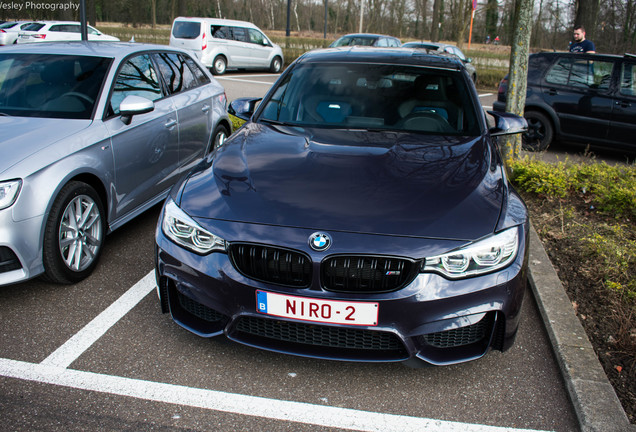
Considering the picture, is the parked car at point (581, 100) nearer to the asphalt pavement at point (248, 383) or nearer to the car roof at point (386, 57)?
the car roof at point (386, 57)

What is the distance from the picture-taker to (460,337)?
8.70 feet

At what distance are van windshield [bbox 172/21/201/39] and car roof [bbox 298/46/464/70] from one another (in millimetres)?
14596

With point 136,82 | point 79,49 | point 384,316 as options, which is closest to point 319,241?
point 384,316

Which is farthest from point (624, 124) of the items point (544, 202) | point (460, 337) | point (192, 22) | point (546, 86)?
point (192, 22)

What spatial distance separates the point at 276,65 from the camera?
2091cm

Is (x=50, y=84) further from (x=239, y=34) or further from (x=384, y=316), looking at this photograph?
(x=239, y=34)

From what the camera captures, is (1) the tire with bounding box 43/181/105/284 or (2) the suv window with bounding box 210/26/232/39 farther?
(2) the suv window with bounding box 210/26/232/39

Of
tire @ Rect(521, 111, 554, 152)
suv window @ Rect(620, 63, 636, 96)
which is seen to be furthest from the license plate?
suv window @ Rect(620, 63, 636, 96)

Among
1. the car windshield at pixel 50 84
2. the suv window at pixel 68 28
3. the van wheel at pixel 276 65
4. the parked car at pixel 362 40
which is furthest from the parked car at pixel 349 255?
the suv window at pixel 68 28

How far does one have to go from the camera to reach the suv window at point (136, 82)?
4383 mm

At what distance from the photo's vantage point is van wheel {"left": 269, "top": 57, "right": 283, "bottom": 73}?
20.7 meters

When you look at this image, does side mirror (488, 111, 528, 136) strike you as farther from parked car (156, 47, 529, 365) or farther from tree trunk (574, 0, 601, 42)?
tree trunk (574, 0, 601, 42)

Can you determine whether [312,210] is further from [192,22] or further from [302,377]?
[192,22]

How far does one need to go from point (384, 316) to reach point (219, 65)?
17.4 m
